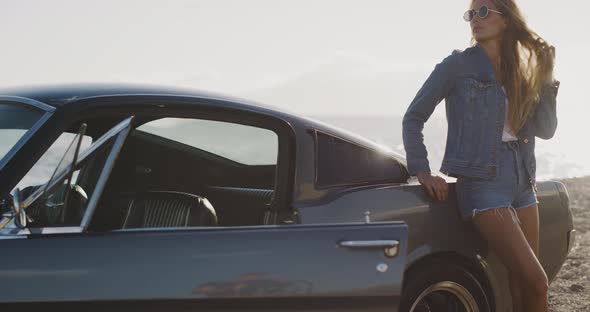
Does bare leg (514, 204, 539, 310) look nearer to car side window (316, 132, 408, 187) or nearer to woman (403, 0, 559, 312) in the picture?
woman (403, 0, 559, 312)

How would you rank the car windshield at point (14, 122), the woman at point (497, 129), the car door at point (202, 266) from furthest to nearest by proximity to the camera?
the woman at point (497, 129) < the car windshield at point (14, 122) < the car door at point (202, 266)

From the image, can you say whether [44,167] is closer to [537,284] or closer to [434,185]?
[434,185]

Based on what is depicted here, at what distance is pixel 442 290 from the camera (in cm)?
404

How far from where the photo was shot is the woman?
3.93 metres

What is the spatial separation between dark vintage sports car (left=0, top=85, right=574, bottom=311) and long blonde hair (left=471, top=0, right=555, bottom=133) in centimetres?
56

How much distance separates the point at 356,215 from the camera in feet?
12.4

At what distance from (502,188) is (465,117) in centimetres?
38

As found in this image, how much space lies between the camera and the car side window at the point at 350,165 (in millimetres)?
3824

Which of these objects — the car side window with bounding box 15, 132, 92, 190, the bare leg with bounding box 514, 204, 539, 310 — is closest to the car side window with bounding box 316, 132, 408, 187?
the bare leg with bounding box 514, 204, 539, 310

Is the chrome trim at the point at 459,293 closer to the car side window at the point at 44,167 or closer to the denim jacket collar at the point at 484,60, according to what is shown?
the denim jacket collar at the point at 484,60

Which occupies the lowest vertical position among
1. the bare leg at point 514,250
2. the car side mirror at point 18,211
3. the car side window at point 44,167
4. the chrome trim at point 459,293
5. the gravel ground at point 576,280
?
the gravel ground at point 576,280

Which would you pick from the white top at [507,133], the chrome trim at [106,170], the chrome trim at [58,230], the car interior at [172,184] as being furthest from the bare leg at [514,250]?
the chrome trim at [58,230]

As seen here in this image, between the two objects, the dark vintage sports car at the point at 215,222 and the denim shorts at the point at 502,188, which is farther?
the denim shorts at the point at 502,188

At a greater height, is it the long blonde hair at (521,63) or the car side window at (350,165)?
the long blonde hair at (521,63)
